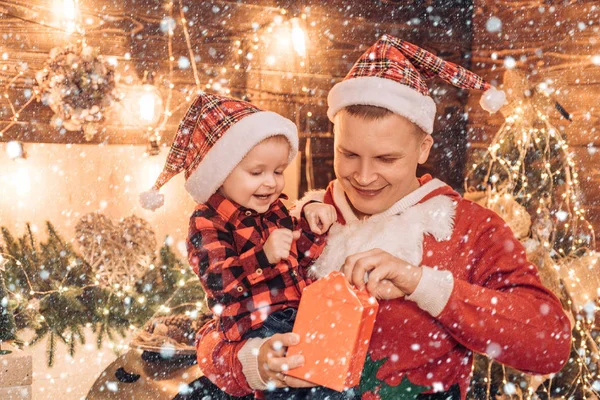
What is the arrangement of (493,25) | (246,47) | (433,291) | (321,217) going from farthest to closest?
(493,25), (246,47), (321,217), (433,291)

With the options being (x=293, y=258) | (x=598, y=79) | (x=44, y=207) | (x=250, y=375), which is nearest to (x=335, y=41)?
(x=598, y=79)

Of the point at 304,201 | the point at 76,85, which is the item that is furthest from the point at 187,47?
the point at 304,201

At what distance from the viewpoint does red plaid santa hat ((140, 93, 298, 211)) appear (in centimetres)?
137

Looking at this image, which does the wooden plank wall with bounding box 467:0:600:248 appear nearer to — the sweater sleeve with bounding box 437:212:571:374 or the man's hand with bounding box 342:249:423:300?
the sweater sleeve with bounding box 437:212:571:374

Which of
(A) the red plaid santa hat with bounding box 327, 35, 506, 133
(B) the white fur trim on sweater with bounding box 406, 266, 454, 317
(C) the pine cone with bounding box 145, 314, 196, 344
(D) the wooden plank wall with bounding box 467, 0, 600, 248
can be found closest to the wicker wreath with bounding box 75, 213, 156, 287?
(C) the pine cone with bounding box 145, 314, 196, 344

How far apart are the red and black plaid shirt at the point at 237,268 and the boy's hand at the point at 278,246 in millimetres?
23

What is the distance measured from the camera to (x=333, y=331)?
43.2 inches

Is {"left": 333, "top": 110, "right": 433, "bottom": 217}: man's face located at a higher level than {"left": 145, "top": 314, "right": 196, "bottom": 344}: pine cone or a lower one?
higher

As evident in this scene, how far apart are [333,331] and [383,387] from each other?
0.32 m

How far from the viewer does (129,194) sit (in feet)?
8.78

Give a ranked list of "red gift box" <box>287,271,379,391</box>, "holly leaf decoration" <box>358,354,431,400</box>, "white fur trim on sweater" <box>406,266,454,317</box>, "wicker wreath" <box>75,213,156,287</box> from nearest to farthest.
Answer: "red gift box" <box>287,271,379,391</box>, "white fur trim on sweater" <box>406,266,454,317</box>, "holly leaf decoration" <box>358,354,431,400</box>, "wicker wreath" <box>75,213,156,287</box>

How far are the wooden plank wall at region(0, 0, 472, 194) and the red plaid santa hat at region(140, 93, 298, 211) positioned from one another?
129cm

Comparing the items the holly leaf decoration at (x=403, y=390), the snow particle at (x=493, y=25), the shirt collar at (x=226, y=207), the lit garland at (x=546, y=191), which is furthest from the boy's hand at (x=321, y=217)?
the snow particle at (x=493, y=25)

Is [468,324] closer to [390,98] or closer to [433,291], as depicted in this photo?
[433,291]
